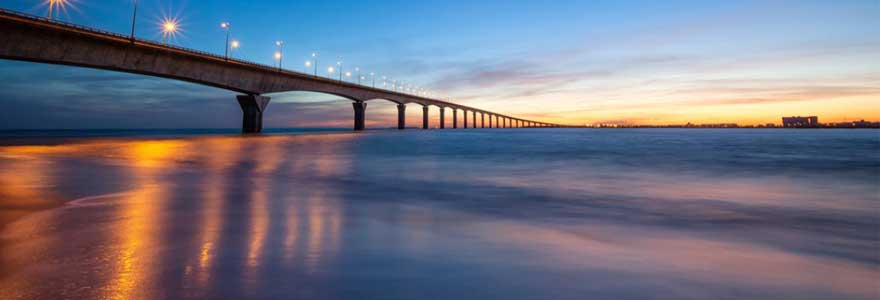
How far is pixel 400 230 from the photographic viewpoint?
15.6 feet

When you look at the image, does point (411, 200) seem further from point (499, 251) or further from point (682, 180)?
point (682, 180)

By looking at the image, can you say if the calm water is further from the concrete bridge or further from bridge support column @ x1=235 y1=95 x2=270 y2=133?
bridge support column @ x1=235 y1=95 x2=270 y2=133

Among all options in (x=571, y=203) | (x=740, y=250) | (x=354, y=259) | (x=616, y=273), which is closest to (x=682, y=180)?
(x=571, y=203)

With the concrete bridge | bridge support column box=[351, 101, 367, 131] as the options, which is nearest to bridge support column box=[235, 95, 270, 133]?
the concrete bridge

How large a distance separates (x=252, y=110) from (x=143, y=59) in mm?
18012

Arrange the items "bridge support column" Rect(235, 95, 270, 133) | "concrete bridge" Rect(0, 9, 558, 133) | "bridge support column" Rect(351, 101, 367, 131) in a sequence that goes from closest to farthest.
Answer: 1. "concrete bridge" Rect(0, 9, 558, 133)
2. "bridge support column" Rect(235, 95, 270, 133)
3. "bridge support column" Rect(351, 101, 367, 131)

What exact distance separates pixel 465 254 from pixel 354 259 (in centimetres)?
101

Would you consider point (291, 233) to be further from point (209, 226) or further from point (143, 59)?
point (143, 59)

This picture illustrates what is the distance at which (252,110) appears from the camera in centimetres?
5384

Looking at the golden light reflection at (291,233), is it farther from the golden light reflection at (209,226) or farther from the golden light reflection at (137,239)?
the golden light reflection at (137,239)

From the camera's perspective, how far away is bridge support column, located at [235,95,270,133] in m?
53.2

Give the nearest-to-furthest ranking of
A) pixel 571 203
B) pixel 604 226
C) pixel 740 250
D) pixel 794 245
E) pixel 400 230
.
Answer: pixel 740 250, pixel 794 245, pixel 400 230, pixel 604 226, pixel 571 203

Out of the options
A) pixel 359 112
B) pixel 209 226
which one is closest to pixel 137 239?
pixel 209 226

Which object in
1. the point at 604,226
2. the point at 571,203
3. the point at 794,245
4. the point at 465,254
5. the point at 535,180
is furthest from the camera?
the point at 535,180
